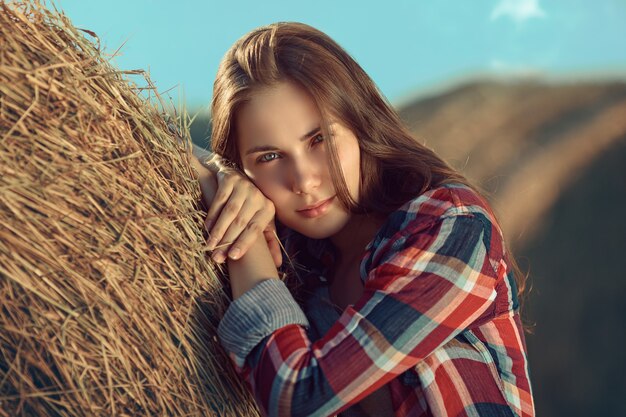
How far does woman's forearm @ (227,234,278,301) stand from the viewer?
1.34 m

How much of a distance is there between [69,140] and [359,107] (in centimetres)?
64

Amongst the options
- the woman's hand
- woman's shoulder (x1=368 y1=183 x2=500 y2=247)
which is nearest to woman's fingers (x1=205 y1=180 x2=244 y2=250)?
the woman's hand

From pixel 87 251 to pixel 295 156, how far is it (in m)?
0.47

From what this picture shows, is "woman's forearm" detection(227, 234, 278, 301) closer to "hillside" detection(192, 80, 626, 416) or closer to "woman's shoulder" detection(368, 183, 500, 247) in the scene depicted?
"woman's shoulder" detection(368, 183, 500, 247)

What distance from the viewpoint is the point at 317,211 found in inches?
60.5

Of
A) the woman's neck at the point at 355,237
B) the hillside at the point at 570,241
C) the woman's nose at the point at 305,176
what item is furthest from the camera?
the hillside at the point at 570,241

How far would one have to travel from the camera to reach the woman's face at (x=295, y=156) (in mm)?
1482

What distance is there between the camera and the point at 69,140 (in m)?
1.15

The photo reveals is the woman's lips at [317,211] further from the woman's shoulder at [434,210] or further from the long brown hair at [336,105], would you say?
the woman's shoulder at [434,210]

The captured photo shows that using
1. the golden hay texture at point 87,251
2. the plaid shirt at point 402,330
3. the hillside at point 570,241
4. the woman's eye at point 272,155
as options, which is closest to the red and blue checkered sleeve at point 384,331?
the plaid shirt at point 402,330

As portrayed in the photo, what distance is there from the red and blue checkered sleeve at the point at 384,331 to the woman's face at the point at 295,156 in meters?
0.22

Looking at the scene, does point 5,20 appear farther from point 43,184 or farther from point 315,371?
point 315,371

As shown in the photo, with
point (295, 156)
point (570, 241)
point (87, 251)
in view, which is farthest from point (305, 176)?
point (570, 241)

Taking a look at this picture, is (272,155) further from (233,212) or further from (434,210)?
(434,210)
